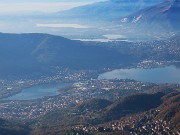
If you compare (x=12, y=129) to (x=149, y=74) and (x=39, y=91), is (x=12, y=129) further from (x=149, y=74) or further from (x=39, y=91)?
(x=149, y=74)

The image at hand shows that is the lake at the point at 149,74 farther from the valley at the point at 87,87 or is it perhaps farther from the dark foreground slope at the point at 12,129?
the dark foreground slope at the point at 12,129

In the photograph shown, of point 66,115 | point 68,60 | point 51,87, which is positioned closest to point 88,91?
point 51,87

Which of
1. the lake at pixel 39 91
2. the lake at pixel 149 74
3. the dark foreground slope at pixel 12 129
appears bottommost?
the lake at pixel 39 91

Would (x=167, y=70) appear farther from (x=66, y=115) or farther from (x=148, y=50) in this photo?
(x=66, y=115)

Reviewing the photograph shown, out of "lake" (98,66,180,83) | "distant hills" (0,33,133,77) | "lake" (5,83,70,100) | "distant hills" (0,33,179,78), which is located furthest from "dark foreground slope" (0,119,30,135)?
"distant hills" (0,33,133,77)

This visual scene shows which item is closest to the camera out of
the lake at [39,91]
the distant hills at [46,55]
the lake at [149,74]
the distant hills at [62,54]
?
the lake at [39,91]

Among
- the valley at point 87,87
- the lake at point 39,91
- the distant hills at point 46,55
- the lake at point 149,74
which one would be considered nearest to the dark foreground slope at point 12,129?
the valley at point 87,87

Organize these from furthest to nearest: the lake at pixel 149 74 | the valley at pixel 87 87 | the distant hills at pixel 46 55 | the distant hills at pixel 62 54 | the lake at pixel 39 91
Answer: the distant hills at pixel 62 54 → the distant hills at pixel 46 55 → the lake at pixel 149 74 → the lake at pixel 39 91 → the valley at pixel 87 87

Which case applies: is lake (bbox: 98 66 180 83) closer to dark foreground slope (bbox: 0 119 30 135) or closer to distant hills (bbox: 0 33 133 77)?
distant hills (bbox: 0 33 133 77)
